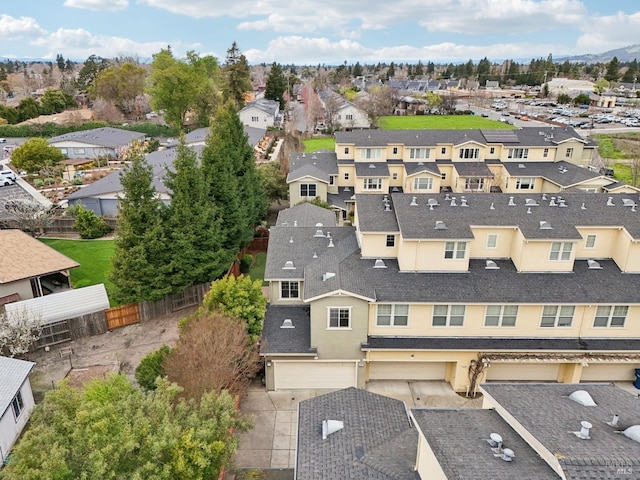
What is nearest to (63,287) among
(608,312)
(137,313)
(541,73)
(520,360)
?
(137,313)

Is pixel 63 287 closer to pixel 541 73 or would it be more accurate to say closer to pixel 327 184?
pixel 327 184

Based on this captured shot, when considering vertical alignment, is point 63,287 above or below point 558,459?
below

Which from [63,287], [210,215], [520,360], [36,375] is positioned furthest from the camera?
[63,287]

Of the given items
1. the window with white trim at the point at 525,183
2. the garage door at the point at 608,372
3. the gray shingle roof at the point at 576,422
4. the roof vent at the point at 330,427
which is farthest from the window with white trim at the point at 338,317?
the window with white trim at the point at 525,183

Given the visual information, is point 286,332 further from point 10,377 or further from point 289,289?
point 10,377

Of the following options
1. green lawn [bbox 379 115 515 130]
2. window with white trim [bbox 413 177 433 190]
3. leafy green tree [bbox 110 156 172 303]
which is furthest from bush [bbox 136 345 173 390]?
green lawn [bbox 379 115 515 130]

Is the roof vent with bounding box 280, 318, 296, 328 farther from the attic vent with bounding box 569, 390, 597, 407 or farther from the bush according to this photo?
the attic vent with bounding box 569, 390, 597, 407
